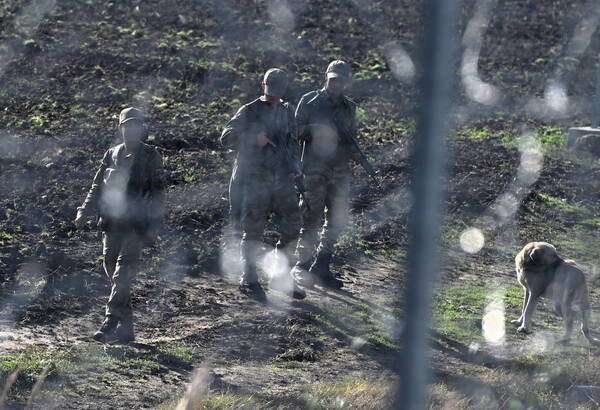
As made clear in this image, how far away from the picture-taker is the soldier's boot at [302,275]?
878 cm

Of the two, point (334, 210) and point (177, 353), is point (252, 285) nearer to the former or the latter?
point (334, 210)

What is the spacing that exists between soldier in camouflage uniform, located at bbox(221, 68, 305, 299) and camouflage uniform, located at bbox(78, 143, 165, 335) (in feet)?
3.98

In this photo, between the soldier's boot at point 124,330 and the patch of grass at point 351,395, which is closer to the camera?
the patch of grass at point 351,395

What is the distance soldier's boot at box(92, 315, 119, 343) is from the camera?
7.10m

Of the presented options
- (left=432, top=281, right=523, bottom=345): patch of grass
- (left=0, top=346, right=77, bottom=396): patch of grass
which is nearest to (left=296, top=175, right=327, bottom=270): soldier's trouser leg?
(left=432, top=281, right=523, bottom=345): patch of grass

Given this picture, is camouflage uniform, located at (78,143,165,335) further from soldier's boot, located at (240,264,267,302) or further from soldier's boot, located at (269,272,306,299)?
soldier's boot, located at (269,272,306,299)

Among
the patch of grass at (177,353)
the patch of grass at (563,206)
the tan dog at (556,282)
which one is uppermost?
the patch of grass at (563,206)

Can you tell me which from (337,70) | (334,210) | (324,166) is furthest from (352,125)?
(334,210)

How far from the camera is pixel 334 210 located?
8.78 meters

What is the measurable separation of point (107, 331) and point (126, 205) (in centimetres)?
92

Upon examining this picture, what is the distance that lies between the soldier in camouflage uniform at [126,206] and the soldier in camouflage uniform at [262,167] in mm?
1212

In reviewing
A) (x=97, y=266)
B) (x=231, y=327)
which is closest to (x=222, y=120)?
(x=97, y=266)

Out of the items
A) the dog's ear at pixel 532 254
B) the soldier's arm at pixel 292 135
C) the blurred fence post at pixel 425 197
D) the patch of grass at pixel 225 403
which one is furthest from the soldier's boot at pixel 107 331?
the blurred fence post at pixel 425 197

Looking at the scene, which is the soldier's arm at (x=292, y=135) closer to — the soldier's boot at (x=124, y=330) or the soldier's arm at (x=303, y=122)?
the soldier's arm at (x=303, y=122)
